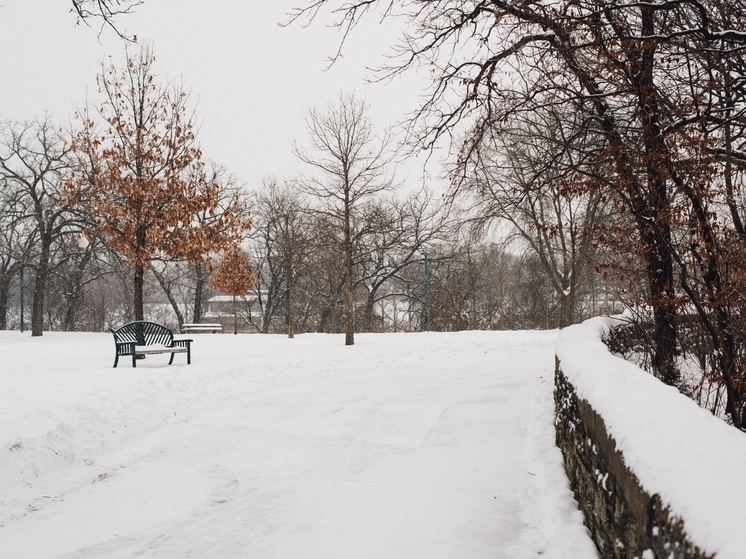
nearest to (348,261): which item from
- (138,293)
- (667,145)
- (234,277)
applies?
(138,293)

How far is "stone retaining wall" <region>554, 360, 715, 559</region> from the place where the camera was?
222 centimetres

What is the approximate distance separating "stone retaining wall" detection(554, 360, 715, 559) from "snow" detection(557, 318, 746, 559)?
0.06 metres

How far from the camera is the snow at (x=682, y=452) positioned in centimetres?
194

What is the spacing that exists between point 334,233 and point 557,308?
2040 cm

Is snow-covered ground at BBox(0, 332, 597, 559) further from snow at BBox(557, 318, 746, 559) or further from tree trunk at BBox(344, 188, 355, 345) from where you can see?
tree trunk at BBox(344, 188, 355, 345)

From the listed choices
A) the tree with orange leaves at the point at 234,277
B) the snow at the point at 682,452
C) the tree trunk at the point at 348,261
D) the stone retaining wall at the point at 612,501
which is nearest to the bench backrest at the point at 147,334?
the tree trunk at the point at 348,261

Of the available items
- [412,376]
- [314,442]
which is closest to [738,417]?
[314,442]

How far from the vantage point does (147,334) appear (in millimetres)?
13758

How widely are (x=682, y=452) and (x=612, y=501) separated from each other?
911mm

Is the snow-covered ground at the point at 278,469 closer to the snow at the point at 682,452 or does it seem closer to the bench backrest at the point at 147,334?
the snow at the point at 682,452

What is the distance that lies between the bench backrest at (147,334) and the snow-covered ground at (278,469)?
215 centimetres

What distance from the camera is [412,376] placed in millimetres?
12602

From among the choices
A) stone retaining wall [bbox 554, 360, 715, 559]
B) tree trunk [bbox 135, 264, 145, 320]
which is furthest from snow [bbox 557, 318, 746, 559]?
tree trunk [bbox 135, 264, 145, 320]

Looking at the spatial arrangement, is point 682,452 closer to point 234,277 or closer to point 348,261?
point 348,261
